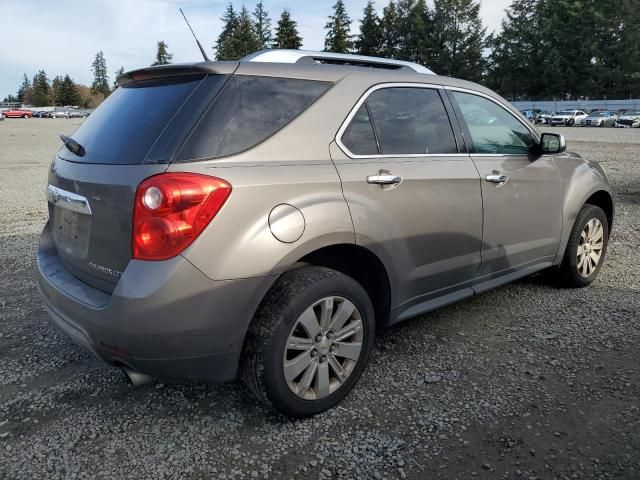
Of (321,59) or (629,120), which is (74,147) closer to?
(321,59)

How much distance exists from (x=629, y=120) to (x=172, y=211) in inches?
1688

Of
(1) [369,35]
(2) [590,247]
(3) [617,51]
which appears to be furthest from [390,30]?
(2) [590,247]

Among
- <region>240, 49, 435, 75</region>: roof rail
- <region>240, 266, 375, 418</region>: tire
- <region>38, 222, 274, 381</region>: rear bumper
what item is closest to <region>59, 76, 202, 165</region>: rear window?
<region>240, 49, 435, 75</region>: roof rail

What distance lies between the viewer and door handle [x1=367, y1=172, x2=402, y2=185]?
2.75 meters

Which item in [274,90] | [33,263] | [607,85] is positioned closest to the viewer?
[274,90]

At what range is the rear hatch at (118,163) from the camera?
2330mm

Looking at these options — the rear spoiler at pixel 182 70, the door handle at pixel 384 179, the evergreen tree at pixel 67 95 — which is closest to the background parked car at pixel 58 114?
the evergreen tree at pixel 67 95

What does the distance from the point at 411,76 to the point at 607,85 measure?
75.7 metres

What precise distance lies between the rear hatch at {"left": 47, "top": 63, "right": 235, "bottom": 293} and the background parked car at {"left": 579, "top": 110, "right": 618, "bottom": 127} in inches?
1727

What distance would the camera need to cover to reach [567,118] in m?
42.5

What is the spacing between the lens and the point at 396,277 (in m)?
2.92

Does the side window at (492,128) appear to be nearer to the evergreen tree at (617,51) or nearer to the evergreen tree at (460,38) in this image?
the evergreen tree at (617,51)

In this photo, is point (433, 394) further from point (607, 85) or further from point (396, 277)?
point (607, 85)

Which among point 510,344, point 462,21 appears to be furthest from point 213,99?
point 462,21
